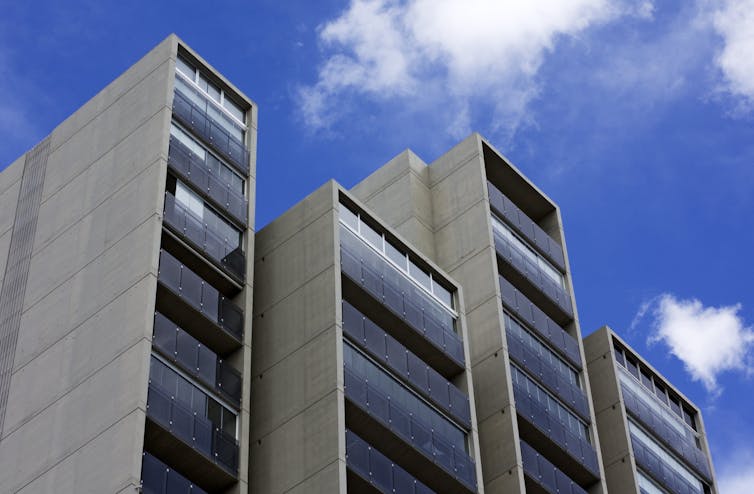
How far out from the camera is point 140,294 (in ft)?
153

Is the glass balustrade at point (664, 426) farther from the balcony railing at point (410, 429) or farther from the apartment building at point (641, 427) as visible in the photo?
the balcony railing at point (410, 429)

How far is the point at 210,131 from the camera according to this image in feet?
182

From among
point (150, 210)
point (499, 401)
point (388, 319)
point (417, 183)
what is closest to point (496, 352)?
point (499, 401)

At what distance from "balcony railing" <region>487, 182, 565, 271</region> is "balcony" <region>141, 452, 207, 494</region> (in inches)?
993

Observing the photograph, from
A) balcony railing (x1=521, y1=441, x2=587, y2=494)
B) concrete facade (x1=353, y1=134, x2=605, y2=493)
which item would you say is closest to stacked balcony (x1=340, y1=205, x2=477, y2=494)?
concrete facade (x1=353, y1=134, x2=605, y2=493)

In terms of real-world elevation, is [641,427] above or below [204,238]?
above

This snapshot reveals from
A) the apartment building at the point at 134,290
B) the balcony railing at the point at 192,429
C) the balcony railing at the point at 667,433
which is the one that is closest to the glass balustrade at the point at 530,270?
the balcony railing at the point at 667,433

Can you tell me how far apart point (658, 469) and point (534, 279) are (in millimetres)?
10585

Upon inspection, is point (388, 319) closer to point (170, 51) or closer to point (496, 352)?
point (496, 352)

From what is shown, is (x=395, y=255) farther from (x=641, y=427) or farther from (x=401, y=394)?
(x=641, y=427)

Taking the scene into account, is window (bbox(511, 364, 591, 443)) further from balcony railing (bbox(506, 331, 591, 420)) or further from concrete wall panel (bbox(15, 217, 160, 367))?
concrete wall panel (bbox(15, 217, 160, 367))

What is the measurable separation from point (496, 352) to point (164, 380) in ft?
55.2

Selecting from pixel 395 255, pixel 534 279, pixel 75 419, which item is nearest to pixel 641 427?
pixel 534 279

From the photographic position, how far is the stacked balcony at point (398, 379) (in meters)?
48.8
